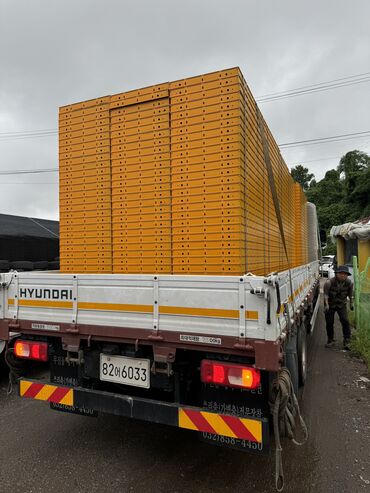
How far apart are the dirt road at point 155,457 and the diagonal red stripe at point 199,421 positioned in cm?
52

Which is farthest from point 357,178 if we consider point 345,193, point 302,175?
point 302,175

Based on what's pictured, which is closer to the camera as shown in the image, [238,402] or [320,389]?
[238,402]

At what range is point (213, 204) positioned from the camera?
2713 millimetres

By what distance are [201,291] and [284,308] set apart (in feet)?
2.32

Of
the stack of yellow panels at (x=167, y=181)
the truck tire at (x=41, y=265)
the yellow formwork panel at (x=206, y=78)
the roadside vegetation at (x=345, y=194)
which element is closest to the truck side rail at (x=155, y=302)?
the stack of yellow panels at (x=167, y=181)

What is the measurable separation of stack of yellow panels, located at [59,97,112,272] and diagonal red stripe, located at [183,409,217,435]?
1393 millimetres

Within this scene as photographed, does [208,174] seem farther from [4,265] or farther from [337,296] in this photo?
[337,296]

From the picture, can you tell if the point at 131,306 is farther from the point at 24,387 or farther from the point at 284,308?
the point at 24,387

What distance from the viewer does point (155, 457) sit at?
300cm

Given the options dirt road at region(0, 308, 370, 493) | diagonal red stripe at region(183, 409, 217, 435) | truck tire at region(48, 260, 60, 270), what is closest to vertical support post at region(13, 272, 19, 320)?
dirt road at region(0, 308, 370, 493)

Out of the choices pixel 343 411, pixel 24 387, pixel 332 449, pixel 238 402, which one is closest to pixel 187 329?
pixel 238 402

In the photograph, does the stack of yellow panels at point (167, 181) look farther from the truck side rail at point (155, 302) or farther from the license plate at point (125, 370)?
the license plate at point (125, 370)

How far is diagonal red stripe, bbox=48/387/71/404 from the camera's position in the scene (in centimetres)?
287

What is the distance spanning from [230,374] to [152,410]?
0.67m
